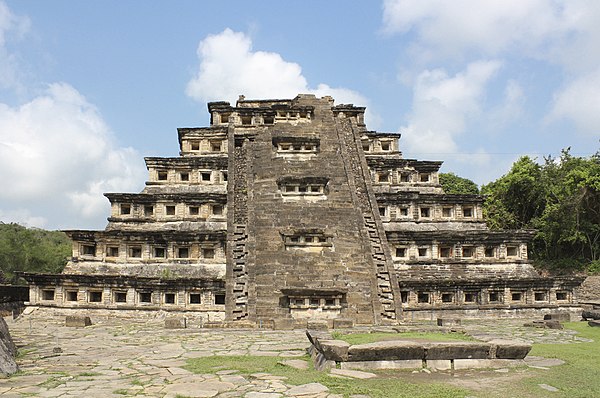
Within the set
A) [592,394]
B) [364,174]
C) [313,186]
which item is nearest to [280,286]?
[313,186]

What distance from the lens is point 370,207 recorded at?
20641mm

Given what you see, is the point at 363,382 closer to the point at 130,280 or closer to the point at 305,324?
the point at 305,324

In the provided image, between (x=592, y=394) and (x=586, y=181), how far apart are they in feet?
82.8

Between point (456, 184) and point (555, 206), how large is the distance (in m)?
23.4

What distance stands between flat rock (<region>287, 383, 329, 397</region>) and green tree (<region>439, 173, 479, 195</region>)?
46.1 meters

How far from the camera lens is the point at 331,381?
23.1 feet

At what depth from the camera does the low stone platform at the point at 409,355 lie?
25.7 ft

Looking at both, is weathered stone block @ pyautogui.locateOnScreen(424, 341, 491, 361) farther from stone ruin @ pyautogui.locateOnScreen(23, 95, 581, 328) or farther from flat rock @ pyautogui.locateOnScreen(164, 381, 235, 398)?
stone ruin @ pyautogui.locateOnScreen(23, 95, 581, 328)

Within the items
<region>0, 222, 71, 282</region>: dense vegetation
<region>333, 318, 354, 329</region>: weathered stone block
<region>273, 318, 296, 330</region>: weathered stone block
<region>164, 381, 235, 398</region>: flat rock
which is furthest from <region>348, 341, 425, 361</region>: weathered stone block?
<region>0, 222, 71, 282</region>: dense vegetation

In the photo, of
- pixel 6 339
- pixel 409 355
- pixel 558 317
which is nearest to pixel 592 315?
pixel 558 317

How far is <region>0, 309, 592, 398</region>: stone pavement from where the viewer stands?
6.77 m

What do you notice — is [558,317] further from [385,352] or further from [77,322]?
[77,322]

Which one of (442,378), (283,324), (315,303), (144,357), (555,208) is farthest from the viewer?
(555,208)

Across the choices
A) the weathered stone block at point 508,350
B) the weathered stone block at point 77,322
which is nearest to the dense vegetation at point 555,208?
the weathered stone block at point 77,322
